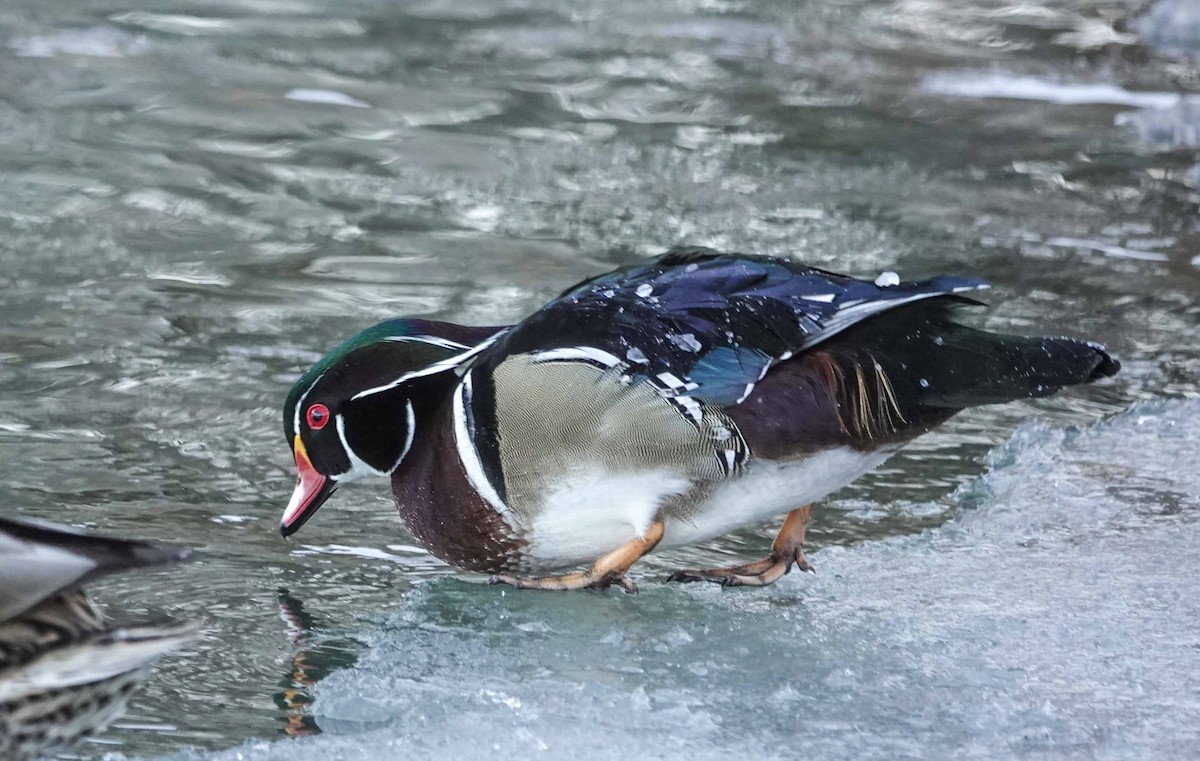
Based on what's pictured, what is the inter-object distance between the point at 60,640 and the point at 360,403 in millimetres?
1194

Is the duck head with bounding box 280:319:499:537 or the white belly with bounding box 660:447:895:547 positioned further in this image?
the duck head with bounding box 280:319:499:537

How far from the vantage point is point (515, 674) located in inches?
127

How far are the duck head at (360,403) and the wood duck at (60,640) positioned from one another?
1.05m

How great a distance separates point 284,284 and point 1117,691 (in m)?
3.51

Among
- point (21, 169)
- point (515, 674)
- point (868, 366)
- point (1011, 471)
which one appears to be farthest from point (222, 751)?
point (21, 169)

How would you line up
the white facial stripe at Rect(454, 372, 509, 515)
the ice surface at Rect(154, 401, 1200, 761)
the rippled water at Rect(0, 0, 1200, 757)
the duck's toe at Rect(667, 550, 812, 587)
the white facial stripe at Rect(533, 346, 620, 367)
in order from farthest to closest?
1. the duck's toe at Rect(667, 550, 812, 587)
2. the rippled water at Rect(0, 0, 1200, 757)
3. the white facial stripe at Rect(454, 372, 509, 515)
4. the white facial stripe at Rect(533, 346, 620, 367)
5. the ice surface at Rect(154, 401, 1200, 761)

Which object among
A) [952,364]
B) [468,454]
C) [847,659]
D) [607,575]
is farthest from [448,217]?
[847,659]

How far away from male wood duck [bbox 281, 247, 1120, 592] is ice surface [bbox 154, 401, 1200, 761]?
0.67 feet

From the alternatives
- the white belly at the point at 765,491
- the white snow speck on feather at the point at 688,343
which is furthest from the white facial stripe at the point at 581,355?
the white belly at the point at 765,491

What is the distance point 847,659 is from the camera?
332 centimetres

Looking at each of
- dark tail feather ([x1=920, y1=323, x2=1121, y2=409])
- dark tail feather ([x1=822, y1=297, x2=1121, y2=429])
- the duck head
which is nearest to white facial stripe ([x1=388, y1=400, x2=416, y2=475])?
the duck head

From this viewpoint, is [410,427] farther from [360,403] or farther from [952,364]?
[952,364]

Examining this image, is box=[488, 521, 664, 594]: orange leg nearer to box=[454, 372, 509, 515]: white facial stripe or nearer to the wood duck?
box=[454, 372, 509, 515]: white facial stripe

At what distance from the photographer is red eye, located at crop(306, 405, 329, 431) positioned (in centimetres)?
368
